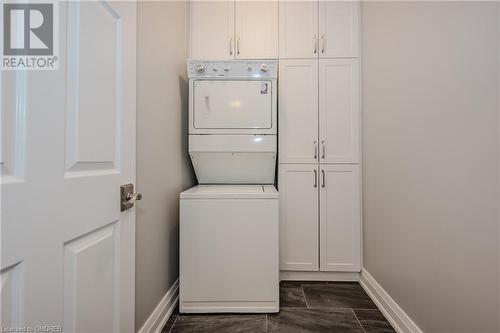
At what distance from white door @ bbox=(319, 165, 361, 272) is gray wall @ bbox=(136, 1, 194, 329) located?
3.85 ft

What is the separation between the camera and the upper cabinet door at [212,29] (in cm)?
198

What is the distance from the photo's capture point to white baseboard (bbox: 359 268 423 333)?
130 centimetres

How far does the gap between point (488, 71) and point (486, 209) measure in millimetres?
523

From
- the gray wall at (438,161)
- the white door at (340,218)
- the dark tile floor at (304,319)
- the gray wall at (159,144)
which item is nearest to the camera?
the gray wall at (438,161)

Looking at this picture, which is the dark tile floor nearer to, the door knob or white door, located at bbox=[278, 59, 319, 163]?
the door knob

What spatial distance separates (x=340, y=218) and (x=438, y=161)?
958 mm

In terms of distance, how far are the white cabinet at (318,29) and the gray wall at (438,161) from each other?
0.27 metres

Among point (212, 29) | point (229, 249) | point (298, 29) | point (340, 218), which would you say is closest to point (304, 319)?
point (229, 249)

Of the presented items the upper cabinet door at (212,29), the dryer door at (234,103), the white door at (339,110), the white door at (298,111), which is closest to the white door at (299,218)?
the white door at (298,111)

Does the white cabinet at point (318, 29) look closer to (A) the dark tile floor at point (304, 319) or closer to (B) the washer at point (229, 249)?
(B) the washer at point (229, 249)

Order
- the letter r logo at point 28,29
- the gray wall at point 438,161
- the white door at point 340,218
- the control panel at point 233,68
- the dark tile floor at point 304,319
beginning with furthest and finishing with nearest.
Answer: the white door at point 340,218 < the control panel at point 233,68 < the dark tile floor at point 304,319 < the gray wall at point 438,161 < the letter r logo at point 28,29

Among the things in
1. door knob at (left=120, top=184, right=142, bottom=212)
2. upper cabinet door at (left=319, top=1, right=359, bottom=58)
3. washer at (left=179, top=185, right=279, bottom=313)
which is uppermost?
upper cabinet door at (left=319, top=1, right=359, bottom=58)

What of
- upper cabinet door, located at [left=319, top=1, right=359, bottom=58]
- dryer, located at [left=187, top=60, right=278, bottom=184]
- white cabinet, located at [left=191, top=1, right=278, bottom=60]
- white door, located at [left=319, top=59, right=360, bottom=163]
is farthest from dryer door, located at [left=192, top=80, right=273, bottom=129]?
upper cabinet door, located at [left=319, top=1, right=359, bottom=58]

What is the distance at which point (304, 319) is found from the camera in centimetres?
149
